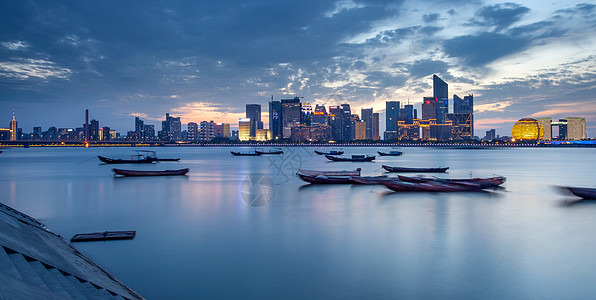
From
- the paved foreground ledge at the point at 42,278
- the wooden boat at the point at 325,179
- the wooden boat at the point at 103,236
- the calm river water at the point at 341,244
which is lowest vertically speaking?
the calm river water at the point at 341,244

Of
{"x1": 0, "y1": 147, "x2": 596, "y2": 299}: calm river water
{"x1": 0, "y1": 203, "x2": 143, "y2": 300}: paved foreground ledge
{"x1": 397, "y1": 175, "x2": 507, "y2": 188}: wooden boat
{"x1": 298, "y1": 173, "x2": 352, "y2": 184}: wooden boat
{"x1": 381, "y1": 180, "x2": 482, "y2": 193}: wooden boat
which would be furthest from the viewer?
{"x1": 298, "y1": 173, "x2": 352, "y2": 184}: wooden boat

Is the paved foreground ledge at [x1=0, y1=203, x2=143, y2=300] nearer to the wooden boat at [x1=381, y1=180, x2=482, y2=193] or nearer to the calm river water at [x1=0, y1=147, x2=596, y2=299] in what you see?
the calm river water at [x1=0, y1=147, x2=596, y2=299]

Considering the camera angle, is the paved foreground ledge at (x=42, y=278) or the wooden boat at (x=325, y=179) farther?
the wooden boat at (x=325, y=179)

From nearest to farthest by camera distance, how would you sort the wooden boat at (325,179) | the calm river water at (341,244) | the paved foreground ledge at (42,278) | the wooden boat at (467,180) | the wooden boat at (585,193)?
the paved foreground ledge at (42,278) < the calm river water at (341,244) < the wooden boat at (585,193) < the wooden boat at (467,180) < the wooden boat at (325,179)

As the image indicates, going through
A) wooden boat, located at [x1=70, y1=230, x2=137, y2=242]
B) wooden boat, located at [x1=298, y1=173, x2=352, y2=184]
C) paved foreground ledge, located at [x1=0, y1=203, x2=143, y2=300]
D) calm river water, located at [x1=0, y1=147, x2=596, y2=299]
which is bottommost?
calm river water, located at [x1=0, y1=147, x2=596, y2=299]

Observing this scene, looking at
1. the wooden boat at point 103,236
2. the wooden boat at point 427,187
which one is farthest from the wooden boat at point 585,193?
the wooden boat at point 103,236

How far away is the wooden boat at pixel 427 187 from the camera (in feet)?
101

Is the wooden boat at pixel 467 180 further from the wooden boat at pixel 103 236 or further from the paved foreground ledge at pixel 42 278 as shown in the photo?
the paved foreground ledge at pixel 42 278

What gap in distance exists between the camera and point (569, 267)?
13.1m

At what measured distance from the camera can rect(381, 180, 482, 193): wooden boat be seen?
101ft

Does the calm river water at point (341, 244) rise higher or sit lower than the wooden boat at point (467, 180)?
lower

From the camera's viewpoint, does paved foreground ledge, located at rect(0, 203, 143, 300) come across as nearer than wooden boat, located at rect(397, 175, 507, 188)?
Yes

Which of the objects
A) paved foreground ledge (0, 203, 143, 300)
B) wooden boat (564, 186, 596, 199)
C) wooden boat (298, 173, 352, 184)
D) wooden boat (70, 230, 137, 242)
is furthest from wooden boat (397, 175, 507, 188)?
paved foreground ledge (0, 203, 143, 300)

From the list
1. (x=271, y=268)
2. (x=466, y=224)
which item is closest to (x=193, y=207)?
(x=271, y=268)
